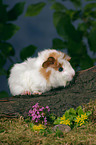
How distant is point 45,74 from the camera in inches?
99.7

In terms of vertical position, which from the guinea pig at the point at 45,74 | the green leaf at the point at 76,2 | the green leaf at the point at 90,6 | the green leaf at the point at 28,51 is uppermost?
the green leaf at the point at 76,2

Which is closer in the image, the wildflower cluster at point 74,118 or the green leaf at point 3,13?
the wildflower cluster at point 74,118

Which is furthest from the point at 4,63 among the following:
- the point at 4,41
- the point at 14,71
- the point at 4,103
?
the point at 4,103

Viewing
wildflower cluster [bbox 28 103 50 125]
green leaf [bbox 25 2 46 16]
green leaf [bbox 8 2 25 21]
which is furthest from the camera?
green leaf [bbox 8 2 25 21]

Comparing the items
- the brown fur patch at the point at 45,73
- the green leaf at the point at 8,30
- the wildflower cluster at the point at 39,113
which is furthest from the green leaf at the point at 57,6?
the wildflower cluster at the point at 39,113

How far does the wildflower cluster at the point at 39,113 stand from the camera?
7.34 ft

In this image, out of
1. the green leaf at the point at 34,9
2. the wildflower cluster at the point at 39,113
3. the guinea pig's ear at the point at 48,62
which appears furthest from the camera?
the green leaf at the point at 34,9

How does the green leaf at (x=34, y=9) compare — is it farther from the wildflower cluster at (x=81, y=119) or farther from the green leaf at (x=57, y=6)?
the wildflower cluster at (x=81, y=119)

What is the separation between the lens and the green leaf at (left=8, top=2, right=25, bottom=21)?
3.23 m

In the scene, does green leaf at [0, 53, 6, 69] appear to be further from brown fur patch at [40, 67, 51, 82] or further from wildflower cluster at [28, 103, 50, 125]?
wildflower cluster at [28, 103, 50, 125]

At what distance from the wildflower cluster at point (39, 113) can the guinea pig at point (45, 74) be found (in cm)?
32

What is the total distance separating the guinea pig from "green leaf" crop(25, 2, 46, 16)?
63 cm

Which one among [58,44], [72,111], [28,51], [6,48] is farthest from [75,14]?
[72,111]

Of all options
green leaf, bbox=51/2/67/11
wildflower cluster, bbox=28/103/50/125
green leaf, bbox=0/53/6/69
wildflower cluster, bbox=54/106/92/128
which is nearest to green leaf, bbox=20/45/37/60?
green leaf, bbox=0/53/6/69
